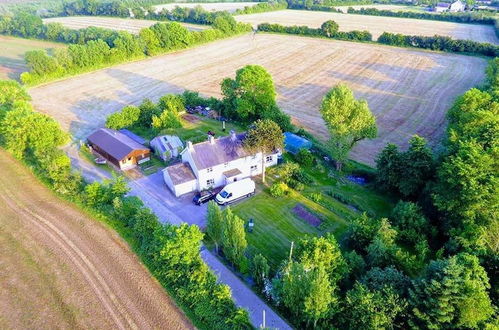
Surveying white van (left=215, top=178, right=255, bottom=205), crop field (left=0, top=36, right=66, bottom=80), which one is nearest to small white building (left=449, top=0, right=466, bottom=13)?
white van (left=215, top=178, right=255, bottom=205)

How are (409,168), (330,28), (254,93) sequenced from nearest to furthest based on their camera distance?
(409,168) → (254,93) → (330,28)

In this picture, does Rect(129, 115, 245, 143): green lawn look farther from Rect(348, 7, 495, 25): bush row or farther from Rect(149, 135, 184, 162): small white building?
Rect(348, 7, 495, 25): bush row

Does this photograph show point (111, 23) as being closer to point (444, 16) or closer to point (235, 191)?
point (235, 191)

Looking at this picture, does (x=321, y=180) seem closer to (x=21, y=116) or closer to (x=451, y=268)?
(x=451, y=268)

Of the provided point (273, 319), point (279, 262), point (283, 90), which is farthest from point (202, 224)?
point (283, 90)

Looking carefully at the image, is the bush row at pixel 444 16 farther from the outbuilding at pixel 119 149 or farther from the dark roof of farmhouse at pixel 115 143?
the outbuilding at pixel 119 149

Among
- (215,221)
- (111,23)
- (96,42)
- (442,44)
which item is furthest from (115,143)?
(111,23)

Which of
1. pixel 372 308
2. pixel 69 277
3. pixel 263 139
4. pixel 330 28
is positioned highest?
pixel 263 139
